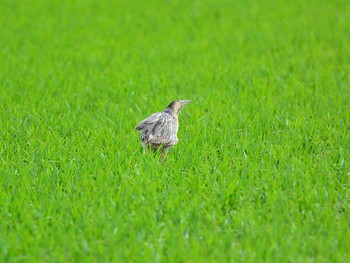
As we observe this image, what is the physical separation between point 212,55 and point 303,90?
2.20 metres

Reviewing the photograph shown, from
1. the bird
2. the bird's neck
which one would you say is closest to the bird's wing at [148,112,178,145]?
the bird

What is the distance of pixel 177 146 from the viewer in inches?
215

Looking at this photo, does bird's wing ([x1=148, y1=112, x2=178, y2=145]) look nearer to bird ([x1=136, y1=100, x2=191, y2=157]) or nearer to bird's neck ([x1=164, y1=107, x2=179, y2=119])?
bird ([x1=136, y1=100, x2=191, y2=157])

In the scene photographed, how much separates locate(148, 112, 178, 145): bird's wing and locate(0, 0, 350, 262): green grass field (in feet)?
0.66

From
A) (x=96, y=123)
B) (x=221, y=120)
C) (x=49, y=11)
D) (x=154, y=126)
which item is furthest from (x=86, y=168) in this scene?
(x=49, y=11)

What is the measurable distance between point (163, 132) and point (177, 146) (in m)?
0.64

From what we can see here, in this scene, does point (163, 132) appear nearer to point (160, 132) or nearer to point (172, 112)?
point (160, 132)

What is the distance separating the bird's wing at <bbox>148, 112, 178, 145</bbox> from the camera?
190 inches

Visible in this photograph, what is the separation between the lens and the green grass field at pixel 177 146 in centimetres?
390

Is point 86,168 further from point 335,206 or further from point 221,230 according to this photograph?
point 335,206

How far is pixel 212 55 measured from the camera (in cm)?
920

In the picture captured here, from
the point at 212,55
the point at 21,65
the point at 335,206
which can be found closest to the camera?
the point at 335,206

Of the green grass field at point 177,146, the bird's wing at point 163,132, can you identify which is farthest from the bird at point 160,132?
the green grass field at point 177,146

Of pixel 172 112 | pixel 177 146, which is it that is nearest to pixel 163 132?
pixel 172 112
